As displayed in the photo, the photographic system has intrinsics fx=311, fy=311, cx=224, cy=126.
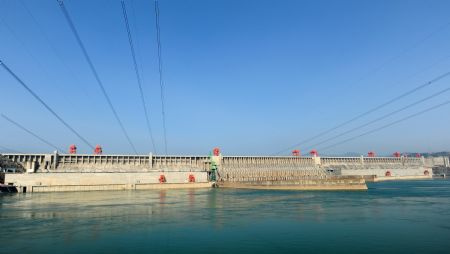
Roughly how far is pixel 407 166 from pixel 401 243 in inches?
5114

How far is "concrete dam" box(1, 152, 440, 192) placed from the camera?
67.4m

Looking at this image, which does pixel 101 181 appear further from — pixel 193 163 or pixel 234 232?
pixel 234 232

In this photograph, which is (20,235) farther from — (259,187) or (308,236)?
(259,187)

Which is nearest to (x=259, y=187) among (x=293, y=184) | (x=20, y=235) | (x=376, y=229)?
(x=293, y=184)

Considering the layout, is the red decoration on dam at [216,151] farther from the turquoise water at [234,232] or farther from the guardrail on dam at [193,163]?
the turquoise water at [234,232]

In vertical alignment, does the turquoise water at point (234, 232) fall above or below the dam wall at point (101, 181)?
below

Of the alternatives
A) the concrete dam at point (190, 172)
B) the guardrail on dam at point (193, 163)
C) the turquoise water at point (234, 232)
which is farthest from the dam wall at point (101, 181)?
the turquoise water at point (234, 232)

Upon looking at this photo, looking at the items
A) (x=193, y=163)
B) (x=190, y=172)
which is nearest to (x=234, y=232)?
(x=190, y=172)

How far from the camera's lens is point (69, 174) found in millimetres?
70250

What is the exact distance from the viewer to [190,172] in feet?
267

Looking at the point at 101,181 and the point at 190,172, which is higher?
the point at 190,172

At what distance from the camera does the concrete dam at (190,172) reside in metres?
67.4

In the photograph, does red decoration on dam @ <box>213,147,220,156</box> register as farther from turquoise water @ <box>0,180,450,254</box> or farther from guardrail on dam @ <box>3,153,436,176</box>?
turquoise water @ <box>0,180,450,254</box>

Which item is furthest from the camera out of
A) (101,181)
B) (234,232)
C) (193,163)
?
(193,163)
